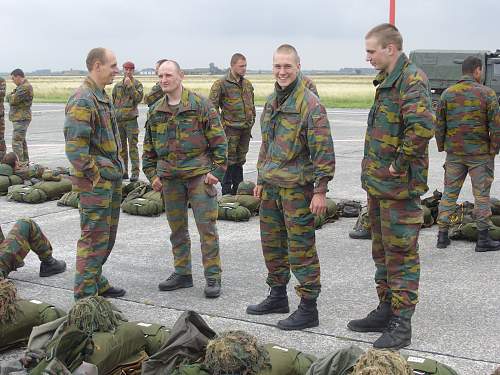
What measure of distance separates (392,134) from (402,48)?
21.8 inches

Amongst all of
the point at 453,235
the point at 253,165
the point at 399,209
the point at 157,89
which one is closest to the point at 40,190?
the point at 157,89

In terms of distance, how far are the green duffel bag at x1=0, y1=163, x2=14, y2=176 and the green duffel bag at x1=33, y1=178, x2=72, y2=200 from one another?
37.4 inches

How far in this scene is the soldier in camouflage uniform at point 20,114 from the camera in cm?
1263

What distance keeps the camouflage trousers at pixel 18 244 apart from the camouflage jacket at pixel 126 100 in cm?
533

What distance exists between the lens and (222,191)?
975cm

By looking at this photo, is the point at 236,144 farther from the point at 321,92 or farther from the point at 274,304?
the point at 321,92

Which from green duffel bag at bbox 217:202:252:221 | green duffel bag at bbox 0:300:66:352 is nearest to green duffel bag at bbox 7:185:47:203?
green duffel bag at bbox 217:202:252:221

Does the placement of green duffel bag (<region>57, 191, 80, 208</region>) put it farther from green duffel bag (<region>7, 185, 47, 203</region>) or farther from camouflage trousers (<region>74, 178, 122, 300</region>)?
camouflage trousers (<region>74, 178, 122, 300</region>)

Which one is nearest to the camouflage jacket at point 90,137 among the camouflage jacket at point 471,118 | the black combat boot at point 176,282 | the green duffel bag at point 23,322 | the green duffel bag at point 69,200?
the black combat boot at point 176,282

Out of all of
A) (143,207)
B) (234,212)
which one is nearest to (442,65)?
(234,212)

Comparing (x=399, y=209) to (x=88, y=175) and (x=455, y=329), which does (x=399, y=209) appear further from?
(x=88, y=175)

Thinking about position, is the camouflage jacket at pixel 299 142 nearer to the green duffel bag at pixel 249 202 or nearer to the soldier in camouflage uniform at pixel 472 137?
the soldier in camouflage uniform at pixel 472 137

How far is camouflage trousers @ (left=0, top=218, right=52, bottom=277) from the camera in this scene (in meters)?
5.50

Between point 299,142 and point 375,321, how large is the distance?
1379mm
